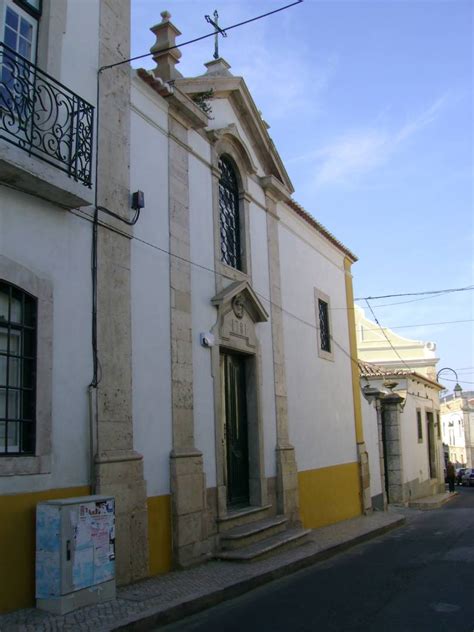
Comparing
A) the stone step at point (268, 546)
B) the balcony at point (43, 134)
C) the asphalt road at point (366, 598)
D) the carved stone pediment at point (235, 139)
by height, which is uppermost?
the carved stone pediment at point (235, 139)

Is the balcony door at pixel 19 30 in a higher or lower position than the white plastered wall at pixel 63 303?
higher

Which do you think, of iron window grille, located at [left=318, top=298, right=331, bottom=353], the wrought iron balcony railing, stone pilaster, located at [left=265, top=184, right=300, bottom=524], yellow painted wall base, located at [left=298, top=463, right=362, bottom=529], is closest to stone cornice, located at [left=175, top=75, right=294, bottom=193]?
stone pilaster, located at [left=265, top=184, right=300, bottom=524]

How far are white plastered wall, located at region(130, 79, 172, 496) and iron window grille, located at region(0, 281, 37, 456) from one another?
1.57m

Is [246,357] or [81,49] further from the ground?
[81,49]

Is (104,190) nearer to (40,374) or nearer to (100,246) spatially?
(100,246)

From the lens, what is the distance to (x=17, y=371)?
19.5 ft

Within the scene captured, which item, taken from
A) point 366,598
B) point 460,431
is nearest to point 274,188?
point 366,598

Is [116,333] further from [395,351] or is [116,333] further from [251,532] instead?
[395,351]

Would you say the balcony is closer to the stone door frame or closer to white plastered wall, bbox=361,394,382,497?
the stone door frame

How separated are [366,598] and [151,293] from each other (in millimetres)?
4204

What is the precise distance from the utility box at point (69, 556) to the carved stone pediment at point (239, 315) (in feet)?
13.5

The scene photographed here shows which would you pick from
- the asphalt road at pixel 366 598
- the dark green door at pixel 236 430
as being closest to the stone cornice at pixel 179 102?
the dark green door at pixel 236 430

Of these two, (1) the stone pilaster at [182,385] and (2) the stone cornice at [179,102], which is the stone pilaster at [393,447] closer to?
(1) the stone pilaster at [182,385]

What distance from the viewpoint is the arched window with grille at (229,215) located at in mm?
10469
